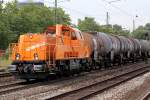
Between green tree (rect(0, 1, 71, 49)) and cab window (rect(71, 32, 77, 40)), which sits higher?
green tree (rect(0, 1, 71, 49))

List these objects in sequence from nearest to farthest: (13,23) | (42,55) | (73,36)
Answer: (42,55) → (73,36) → (13,23)

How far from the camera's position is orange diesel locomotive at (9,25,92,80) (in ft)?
66.6

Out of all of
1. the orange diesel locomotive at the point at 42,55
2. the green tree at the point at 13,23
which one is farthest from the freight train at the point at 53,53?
the green tree at the point at 13,23

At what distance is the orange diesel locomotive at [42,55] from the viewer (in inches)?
799

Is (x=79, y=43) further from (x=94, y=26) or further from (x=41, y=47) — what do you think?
(x=94, y=26)

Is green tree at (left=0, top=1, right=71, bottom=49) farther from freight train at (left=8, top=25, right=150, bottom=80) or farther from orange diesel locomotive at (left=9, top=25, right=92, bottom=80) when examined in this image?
orange diesel locomotive at (left=9, top=25, right=92, bottom=80)

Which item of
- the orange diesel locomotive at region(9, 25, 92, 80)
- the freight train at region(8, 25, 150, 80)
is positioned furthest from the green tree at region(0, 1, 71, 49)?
the orange diesel locomotive at region(9, 25, 92, 80)

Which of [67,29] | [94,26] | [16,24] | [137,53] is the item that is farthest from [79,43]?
[94,26]

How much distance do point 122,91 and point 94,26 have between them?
9062 centimetres

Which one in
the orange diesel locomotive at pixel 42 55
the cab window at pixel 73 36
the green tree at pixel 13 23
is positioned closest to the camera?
the orange diesel locomotive at pixel 42 55

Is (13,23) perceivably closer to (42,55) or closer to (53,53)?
(53,53)

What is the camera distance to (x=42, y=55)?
2045 centimetres

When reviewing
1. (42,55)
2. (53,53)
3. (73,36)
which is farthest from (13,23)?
(42,55)

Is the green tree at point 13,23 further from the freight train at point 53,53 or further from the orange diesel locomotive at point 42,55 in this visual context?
the orange diesel locomotive at point 42,55
